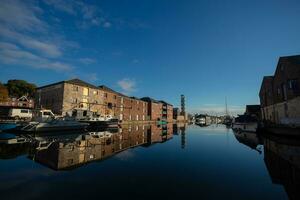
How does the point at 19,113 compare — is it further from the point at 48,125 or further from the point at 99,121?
the point at 48,125

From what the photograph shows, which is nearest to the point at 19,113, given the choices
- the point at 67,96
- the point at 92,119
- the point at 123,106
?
the point at 67,96

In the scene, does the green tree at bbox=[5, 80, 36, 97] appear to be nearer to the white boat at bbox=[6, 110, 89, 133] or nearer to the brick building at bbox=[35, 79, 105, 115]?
the brick building at bbox=[35, 79, 105, 115]

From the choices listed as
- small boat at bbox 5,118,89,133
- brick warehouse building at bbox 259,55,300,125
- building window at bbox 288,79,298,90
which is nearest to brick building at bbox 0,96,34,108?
small boat at bbox 5,118,89,133

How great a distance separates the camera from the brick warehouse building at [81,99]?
1704 inches

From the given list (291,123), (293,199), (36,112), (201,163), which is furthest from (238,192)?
(36,112)

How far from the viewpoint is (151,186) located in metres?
7.02

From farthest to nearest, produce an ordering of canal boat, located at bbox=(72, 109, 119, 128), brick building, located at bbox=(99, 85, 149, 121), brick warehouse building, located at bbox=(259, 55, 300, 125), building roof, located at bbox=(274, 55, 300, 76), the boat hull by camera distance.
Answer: brick building, located at bbox=(99, 85, 149, 121) < canal boat, located at bbox=(72, 109, 119, 128) < the boat hull < building roof, located at bbox=(274, 55, 300, 76) < brick warehouse building, located at bbox=(259, 55, 300, 125)

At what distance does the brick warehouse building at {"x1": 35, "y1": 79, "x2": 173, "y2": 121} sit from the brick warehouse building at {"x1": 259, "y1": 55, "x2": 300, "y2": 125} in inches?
1427

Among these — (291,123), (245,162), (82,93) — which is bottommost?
(245,162)

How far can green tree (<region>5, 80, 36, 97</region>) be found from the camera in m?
69.5

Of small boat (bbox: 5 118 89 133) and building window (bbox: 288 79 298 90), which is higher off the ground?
building window (bbox: 288 79 298 90)

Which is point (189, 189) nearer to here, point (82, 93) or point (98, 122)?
point (98, 122)

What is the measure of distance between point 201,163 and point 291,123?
19.9 m

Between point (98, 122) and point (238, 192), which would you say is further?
point (98, 122)
